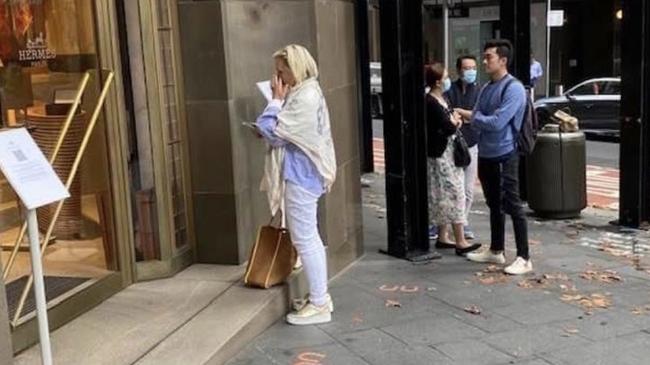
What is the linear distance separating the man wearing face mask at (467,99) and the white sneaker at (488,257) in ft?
1.93

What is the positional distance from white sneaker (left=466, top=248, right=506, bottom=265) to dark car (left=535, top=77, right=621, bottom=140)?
38.9ft

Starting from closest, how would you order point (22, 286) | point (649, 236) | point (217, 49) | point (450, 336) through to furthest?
1. point (22, 286)
2. point (450, 336)
3. point (217, 49)
4. point (649, 236)

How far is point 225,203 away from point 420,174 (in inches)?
74.8

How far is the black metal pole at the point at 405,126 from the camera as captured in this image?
6.66 m

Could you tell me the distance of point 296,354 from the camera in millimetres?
4672

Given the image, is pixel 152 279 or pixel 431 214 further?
pixel 431 214

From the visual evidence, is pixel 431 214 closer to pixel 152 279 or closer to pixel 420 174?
pixel 420 174

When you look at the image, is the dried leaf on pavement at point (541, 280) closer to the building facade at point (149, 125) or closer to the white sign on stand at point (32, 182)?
the building facade at point (149, 125)

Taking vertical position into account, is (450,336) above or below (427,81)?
below

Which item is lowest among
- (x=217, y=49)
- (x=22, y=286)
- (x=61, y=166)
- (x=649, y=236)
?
(x=649, y=236)

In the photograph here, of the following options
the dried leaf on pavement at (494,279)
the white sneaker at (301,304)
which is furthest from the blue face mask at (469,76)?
the white sneaker at (301,304)

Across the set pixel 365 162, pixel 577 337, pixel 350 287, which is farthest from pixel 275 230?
pixel 365 162

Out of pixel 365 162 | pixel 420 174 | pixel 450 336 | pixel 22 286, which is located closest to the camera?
pixel 22 286

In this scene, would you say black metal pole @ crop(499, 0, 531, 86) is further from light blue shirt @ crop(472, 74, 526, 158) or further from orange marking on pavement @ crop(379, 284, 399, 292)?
orange marking on pavement @ crop(379, 284, 399, 292)
